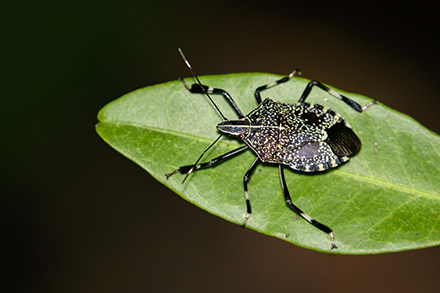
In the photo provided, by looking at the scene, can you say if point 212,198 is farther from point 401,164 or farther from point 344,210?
point 401,164

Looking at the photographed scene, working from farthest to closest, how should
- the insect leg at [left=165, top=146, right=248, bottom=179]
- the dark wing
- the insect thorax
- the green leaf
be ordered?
the insect thorax → the dark wing → the insect leg at [left=165, top=146, right=248, bottom=179] → the green leaf

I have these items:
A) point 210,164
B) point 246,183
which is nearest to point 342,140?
point 246,183

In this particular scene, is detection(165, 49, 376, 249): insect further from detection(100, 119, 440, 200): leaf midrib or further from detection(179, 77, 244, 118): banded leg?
detection(100, 119, 440, 200): leaf midrib

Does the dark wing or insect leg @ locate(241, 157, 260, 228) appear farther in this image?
the dark wing

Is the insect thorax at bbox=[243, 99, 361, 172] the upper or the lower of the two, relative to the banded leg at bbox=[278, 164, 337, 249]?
upper

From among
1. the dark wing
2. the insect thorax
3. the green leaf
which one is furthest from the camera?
the insect thorax

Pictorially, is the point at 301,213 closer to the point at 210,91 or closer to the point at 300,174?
the point at 300,174

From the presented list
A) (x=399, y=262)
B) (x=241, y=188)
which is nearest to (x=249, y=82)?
(x=241, y=188)

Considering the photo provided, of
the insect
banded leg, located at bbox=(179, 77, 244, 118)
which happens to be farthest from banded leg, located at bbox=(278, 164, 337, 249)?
banded leg, located at bbox=(179, 77, 244, 118)
